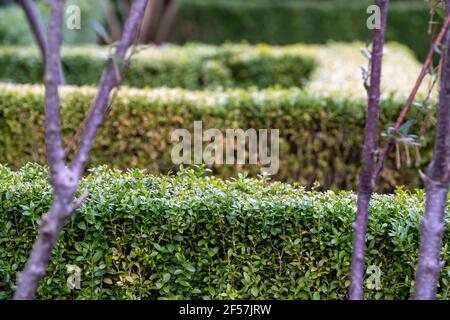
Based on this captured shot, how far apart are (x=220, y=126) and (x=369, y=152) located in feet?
11.6

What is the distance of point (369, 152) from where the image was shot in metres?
2.47

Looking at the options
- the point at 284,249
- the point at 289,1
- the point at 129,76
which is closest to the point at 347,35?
the point at 289,1

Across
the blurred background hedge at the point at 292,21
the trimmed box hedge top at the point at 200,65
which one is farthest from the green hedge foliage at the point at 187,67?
the blurred background hedge at the point at 292,21

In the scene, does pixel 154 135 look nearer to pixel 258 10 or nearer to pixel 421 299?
pixel 421 299

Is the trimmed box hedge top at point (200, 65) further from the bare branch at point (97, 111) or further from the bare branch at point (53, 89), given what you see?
the bare branch at point (53, 89)

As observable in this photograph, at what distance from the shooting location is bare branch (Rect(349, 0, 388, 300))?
96.7 inches

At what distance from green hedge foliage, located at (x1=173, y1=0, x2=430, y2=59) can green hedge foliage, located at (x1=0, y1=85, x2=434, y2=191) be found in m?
10.8

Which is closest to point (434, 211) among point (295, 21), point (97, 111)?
point (97, 111)

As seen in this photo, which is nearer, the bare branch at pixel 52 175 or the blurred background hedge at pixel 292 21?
the bare branch at pixel 52 175

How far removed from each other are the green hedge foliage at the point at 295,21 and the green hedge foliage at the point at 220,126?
10.8m

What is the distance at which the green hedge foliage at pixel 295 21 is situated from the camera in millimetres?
16406

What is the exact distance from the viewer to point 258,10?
672 inches
